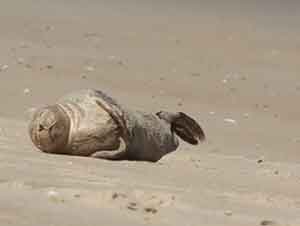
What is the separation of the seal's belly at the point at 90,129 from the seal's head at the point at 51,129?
1.8 inches

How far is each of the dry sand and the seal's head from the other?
0.15 meters

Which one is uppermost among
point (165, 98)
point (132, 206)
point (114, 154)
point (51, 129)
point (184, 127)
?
point (132, 206)

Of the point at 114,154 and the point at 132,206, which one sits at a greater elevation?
the point at 132,206

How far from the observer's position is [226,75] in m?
13.4

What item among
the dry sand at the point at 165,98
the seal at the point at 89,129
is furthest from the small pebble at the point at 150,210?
the seal at the point at 89,129

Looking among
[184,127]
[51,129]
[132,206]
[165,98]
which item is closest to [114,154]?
[51,129]

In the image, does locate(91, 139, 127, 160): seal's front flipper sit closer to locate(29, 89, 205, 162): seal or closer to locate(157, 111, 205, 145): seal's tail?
locate(29, 89, 205, 162): seal

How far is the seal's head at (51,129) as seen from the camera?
637 cm

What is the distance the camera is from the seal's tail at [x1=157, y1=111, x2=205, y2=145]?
24.2ft

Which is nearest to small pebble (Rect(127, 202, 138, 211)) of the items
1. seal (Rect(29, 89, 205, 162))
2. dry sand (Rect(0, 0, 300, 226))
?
dry sand (Rect(0, 0, 300, 226))

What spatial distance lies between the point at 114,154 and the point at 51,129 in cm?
42

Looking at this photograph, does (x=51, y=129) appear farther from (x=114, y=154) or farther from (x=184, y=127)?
(x=184, y=127)

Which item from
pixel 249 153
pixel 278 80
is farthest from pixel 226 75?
pixel 249 153

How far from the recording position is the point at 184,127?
754cm
